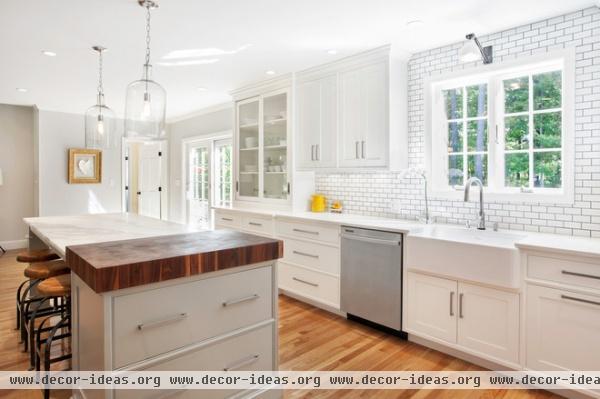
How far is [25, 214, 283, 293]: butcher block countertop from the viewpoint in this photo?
4.11ft

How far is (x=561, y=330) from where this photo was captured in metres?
2.16

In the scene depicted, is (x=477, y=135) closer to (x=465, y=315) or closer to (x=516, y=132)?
(x=516, y=132)

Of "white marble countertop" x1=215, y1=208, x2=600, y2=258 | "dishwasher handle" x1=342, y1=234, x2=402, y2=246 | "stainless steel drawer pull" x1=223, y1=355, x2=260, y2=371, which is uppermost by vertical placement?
"white marble countertop" x1=215, y1=208, x2=600, y2=258

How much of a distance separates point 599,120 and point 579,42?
1.88 feet

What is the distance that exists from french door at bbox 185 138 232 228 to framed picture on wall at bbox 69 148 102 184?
1634 mm

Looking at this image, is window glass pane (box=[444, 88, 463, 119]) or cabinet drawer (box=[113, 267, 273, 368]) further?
window glass pane (box=[444, 88, 463, 119])

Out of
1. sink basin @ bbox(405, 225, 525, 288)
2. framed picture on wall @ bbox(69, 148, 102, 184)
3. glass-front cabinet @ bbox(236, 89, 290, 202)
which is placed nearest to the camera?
sink basin @ bbox(405, 225, 525, 288)

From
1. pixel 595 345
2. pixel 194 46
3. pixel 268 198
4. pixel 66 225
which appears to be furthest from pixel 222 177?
pixel 595 345

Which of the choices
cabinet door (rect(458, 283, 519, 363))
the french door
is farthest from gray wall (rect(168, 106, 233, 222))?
cabinet door (rect(458, 283, 519, 363))

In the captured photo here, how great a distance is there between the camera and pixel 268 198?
442 cm

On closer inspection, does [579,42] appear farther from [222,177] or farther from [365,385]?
[222,177]

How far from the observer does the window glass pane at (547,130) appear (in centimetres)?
270

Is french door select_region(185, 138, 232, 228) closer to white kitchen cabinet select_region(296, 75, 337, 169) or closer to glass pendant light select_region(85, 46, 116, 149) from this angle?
white kitchen cabinet select_region(296, 75, 337, 169)

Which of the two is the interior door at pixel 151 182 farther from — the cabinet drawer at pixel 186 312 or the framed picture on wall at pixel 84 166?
the cabinet drawer at pixel 186 312
